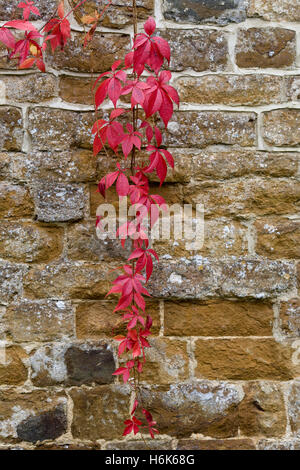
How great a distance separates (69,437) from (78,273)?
2.36 ft

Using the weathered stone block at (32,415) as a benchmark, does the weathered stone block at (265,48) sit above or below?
above

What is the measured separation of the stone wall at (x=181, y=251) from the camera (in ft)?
6.08

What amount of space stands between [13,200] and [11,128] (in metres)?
0.32

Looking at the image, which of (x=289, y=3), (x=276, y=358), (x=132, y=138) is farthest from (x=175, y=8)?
(x=276, y=358)

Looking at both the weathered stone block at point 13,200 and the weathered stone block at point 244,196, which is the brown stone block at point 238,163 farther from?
the weathered stone block at point 13,200

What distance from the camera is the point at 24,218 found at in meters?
1.87

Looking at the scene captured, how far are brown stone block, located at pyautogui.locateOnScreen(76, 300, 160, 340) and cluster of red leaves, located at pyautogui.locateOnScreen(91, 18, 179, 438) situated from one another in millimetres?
51

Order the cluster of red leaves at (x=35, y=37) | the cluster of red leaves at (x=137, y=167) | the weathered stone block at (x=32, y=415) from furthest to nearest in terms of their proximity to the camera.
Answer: the weathered stone block at (x=32, y=415) → the cluster of red leaves at (x=35, y=37) → the cluster of red leaves at (x=137, y=167)

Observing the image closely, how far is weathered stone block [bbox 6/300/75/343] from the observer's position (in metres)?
1.85

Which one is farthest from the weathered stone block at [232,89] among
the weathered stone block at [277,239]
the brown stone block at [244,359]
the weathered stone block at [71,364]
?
the weathered stone block at [71,364]

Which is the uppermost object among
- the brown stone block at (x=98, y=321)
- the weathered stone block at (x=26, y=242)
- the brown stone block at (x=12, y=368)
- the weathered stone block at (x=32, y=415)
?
the weathered stone block at (x=26, y=242)

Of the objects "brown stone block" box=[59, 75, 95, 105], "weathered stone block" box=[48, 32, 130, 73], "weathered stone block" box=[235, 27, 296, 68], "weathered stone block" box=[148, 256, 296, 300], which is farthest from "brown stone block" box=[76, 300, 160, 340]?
"weathered stone block" box=[235, 27, 296, 68]

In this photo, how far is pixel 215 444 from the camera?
1.88 meters

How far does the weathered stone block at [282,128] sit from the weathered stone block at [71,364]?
1.19m
